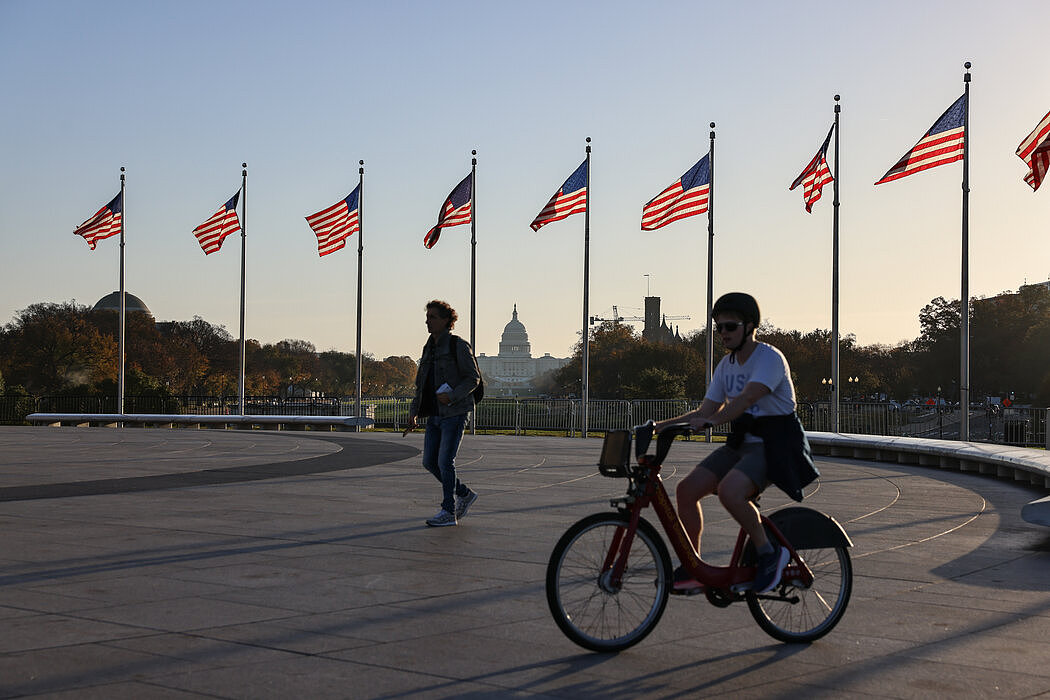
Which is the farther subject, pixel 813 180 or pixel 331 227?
pixel 331 227

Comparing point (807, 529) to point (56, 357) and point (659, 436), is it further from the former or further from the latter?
point (56, 357)

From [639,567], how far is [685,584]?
24 cm

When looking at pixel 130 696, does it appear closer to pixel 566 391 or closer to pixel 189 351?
pixel 189 351

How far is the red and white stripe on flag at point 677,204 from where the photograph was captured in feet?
87.9

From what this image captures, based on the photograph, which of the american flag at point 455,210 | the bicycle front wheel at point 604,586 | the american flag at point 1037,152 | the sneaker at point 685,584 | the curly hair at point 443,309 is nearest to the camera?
the bicycle front wheel at point 604,586

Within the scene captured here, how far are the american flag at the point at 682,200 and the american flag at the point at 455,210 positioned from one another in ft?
19.0

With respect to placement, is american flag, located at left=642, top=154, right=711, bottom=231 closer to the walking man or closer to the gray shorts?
the walking man

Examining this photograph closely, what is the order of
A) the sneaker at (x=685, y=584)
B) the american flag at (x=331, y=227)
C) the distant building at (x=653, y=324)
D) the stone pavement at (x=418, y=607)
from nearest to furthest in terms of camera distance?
the stone pavement at (x=418, y=607) → the sneaker at (x=685, y=584) → the american flag at (x=331, y=227) → the distant building at (x=653, y=324)

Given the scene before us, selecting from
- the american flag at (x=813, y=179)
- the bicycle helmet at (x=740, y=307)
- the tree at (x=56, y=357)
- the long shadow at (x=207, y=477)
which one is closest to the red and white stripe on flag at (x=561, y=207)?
the american flag at (x=813, y=179)

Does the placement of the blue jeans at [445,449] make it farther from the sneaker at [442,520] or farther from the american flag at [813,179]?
the american flag at [813,179]

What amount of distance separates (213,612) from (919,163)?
1947 cm

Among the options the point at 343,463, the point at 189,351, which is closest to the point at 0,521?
the point at 343,463

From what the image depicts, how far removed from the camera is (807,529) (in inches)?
219

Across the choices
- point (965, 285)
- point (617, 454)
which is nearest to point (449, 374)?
point (617, 454)
